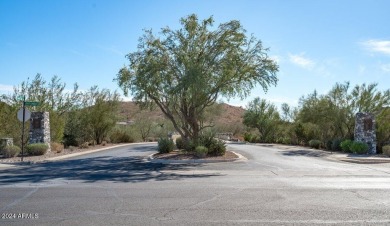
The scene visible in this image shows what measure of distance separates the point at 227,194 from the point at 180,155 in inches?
518

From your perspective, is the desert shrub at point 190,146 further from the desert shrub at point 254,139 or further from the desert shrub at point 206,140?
the desert shrub at point 254,139

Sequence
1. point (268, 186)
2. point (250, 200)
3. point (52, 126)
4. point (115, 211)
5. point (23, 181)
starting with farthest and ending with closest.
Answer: point (52, 126), point (23, 181), point (268, 186), point (250, 200), point (115, 211)

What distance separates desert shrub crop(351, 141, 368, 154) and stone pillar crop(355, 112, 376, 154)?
0.75 meters

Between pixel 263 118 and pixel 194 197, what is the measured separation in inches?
1647

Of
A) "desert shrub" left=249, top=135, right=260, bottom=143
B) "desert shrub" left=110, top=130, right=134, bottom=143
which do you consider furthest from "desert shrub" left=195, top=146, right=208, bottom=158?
"desert shrub" left=249, top=135, right=260, bottom=143

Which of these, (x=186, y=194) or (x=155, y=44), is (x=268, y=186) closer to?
(x=186, y=194)

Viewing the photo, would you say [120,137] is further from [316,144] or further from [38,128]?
[316,144]

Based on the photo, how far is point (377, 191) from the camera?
11.8 m

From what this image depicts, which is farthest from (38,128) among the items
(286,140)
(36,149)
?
(286,140)

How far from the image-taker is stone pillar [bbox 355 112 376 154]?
1113 inches

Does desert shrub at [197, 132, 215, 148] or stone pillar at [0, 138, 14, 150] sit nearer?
desert shrub at [197, 132, 215, 148]

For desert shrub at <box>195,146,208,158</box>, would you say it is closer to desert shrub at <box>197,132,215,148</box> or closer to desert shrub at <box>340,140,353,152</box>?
desert shrub at <box>197,132,215,148</box>

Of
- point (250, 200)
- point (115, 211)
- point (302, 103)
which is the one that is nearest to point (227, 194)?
point (250, 200)

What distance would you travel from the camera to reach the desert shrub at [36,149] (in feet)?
83.8
